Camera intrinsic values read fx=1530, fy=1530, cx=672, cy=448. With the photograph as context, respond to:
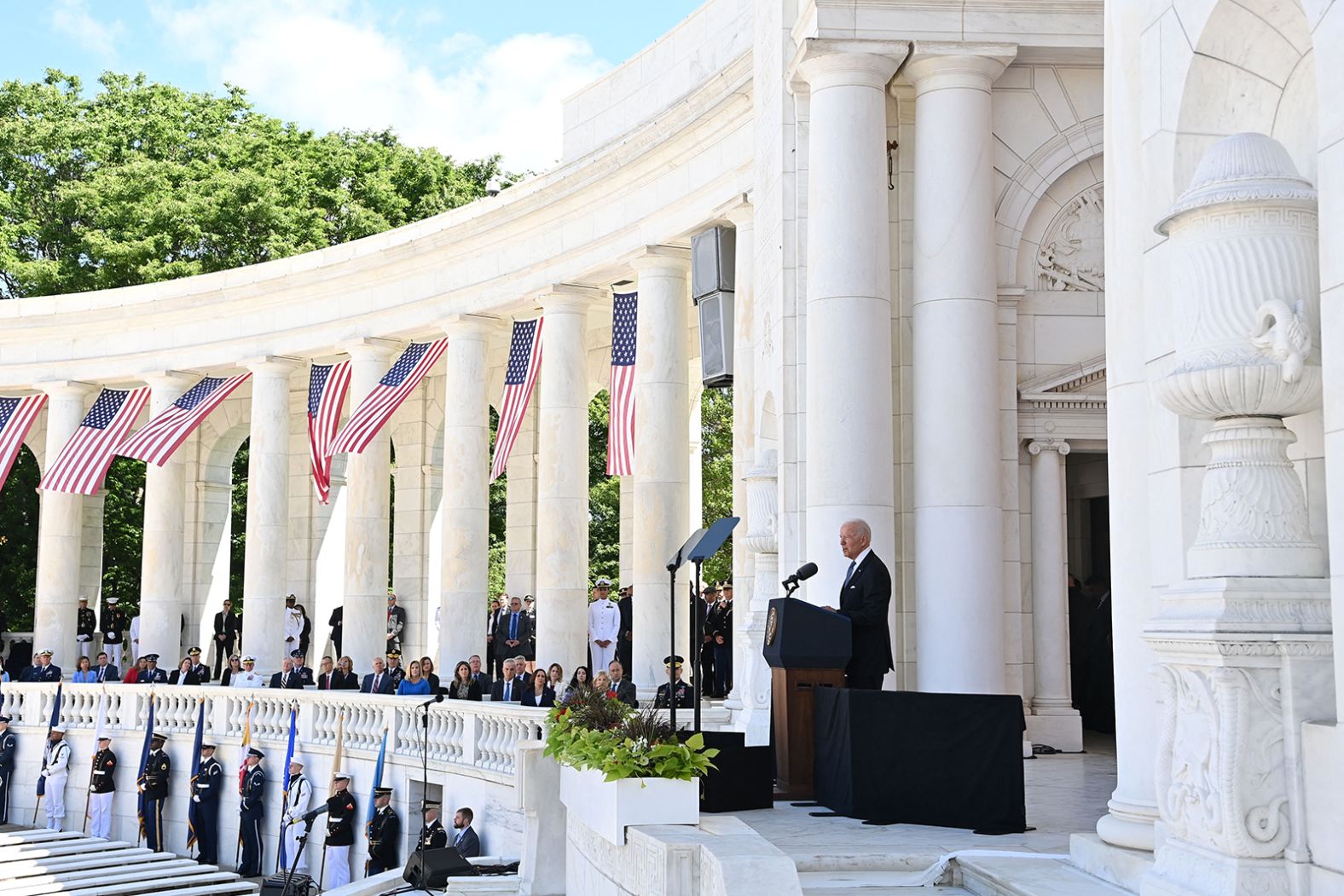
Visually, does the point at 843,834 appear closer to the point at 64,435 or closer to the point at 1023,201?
the point at 1023,201

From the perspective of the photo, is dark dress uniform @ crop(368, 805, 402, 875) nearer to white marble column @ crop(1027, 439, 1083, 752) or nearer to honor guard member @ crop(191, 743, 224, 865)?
honor guard member @ crop(191, 743, 224, 865)

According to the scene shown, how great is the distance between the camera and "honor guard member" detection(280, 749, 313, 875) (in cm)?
4284

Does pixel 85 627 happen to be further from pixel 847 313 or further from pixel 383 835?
pixel 847 313

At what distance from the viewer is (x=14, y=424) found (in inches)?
2429

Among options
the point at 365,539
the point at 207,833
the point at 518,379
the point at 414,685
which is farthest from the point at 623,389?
the point at 207,833

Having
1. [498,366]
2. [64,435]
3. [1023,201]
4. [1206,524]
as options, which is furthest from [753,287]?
[64,435]

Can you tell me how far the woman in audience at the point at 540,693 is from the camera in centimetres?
3512

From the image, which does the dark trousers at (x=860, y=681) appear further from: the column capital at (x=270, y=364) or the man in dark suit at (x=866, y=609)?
the column capital at (x=270, y=364)

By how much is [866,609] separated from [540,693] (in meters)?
17.1

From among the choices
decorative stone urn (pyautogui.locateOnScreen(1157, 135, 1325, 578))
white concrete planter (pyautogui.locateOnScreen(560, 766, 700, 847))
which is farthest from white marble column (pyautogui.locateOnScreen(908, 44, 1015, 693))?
decorative stone urn (pyautogui.locateOnScreen(1157, 135, 1325, 578))

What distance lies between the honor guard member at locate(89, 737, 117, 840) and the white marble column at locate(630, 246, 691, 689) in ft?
62.3

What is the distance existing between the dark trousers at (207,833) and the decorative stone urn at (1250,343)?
132 ft

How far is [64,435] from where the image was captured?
63719mm

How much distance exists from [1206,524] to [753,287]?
25.1 m
